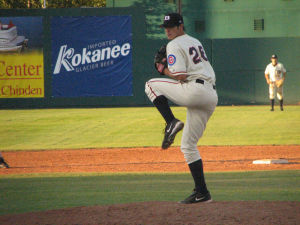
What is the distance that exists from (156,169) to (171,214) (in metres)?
5.17

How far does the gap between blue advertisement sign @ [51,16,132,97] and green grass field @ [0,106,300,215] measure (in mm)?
1627

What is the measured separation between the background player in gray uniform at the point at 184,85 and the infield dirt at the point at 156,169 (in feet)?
2.44

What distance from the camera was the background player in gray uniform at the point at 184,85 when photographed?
225 inches

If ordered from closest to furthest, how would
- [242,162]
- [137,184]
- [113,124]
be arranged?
[137,184], [242,162], [113,124]

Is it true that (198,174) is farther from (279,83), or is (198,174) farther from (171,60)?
(279,83)

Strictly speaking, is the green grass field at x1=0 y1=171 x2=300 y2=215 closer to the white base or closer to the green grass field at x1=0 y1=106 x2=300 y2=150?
the white base

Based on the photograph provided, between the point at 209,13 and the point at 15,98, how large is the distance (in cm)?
1245

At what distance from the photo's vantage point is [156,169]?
10.8 m

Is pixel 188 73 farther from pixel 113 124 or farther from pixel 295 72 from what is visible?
pixel 295 72

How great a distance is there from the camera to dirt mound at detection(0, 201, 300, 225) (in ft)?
17.7

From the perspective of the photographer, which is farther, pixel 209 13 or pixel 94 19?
pixel 209 13

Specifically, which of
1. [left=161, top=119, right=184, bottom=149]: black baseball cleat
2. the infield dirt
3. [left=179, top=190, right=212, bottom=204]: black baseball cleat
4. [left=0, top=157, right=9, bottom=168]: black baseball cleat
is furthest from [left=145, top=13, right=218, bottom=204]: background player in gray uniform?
[left=0, top=157, right=9, bottom=168]: black baseball cleat

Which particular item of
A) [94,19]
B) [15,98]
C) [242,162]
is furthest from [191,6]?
[242,162]

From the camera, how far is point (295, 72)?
24219 mm
